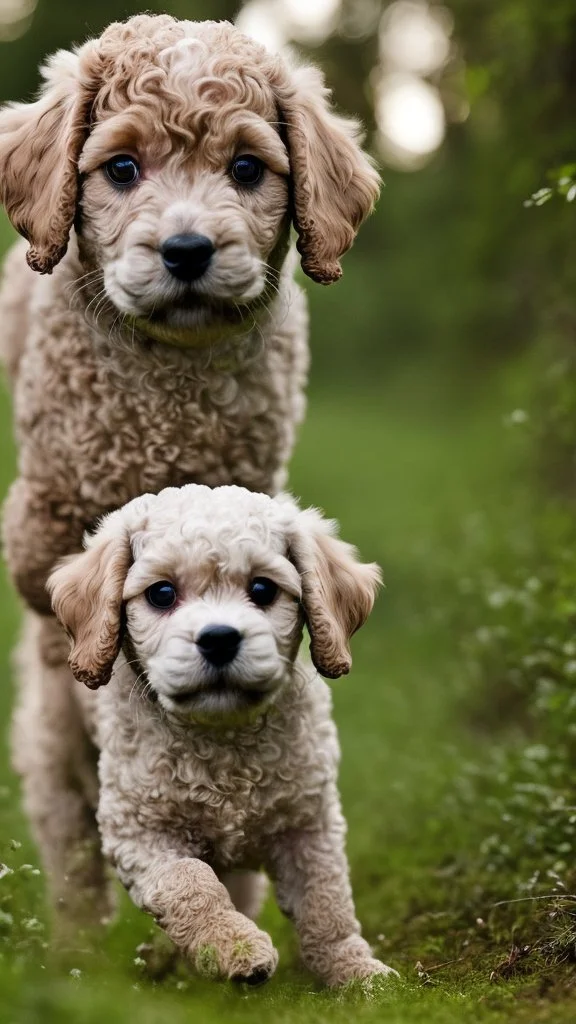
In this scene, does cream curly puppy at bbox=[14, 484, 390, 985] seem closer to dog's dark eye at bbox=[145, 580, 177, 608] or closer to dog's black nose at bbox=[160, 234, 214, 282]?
dog's dark eye at bbox=[145, 580, 177, 608]

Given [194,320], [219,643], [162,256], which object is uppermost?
[162,256]

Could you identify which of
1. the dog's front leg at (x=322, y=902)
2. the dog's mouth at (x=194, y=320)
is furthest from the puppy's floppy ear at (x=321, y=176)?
the dog's front leg at (x=322, y=902)

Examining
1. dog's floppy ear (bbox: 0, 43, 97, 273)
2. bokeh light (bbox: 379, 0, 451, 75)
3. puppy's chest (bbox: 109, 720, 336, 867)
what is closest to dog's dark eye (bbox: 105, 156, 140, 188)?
dog's floppy ear (bbox: 0, 43, 97, 273)

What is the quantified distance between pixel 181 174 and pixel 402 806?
11.2 feet

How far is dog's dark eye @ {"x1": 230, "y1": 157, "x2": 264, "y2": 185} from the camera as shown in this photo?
4.51m

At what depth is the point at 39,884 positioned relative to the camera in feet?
19.3

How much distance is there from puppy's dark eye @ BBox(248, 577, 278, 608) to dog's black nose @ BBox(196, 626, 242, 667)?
11.2 inches

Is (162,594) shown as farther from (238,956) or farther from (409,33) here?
(409,33)

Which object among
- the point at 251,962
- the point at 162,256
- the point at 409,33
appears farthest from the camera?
→ the point at 409,33

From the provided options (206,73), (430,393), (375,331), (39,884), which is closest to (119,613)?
(206,73)

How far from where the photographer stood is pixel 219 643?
3834 millimetres

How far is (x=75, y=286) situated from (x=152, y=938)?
215 centimetres

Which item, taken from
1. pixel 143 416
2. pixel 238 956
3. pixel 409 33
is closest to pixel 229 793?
pixel 238 956

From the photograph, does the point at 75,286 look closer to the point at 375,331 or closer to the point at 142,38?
the point at 142,38
